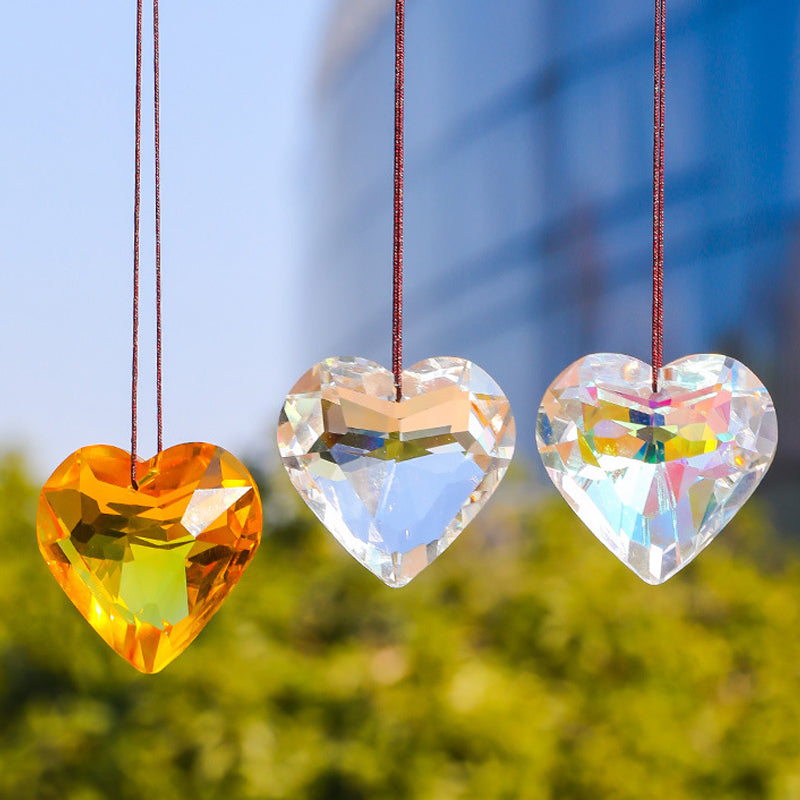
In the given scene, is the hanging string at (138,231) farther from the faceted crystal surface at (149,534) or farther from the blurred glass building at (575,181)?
the blurred glass building at (575,181)

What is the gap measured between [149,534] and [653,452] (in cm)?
28

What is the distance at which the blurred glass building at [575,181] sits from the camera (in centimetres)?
298

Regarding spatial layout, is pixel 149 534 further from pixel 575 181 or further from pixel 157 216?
pixel 575 181

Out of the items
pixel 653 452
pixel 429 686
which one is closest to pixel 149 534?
pixel 653 452

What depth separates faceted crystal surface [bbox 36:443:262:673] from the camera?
54 cm

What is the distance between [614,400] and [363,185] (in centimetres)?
499

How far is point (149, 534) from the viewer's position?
54 centimetres

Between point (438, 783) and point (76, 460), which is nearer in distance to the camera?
point (76, 460)

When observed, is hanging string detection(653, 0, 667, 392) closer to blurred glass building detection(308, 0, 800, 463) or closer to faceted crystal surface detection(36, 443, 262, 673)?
faceted crystal surface detection(36, 443, 262, 673)

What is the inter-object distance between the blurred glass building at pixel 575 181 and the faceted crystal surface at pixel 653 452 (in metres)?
2.56

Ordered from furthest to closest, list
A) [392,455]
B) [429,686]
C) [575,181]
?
[575,181] < [429,686] < [392,455]

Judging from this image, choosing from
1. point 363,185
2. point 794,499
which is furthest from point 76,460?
point 363,185

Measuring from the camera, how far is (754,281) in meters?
3.02

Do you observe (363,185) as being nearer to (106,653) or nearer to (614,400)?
(106,653)
